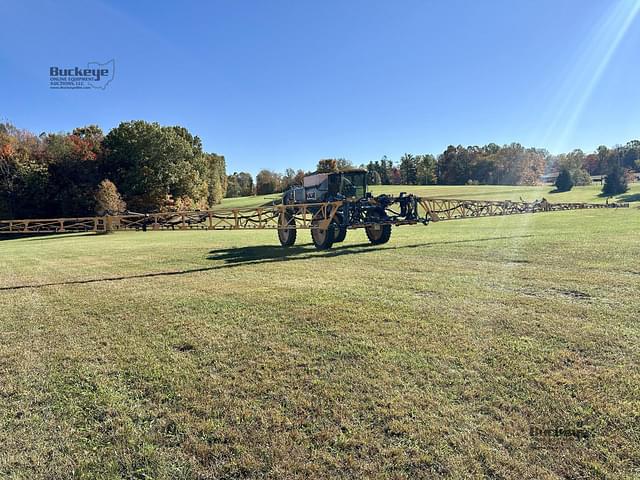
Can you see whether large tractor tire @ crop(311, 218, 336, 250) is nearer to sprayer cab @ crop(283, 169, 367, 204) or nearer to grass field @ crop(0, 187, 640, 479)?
sprayer cab @ crop(283, 169, 367, 204)

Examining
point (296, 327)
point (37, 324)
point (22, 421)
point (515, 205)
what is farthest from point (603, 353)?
point (515, 205)

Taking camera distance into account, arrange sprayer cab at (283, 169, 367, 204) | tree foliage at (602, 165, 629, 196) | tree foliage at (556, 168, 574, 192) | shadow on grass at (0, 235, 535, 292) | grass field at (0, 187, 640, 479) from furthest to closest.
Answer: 1. tree foliage at (556, 168, 574, 192)
2. tree foliage at (602, 165, 629, 196)
3. sprayer cab at (283, 169, 367, 204)
4. shadow on grass at (0, 235, 535, 292)
5. grass field at (0, 187, 640, 479)

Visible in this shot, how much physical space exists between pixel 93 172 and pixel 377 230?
37.9 metres

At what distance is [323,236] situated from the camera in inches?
490

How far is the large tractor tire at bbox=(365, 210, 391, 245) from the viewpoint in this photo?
1280 centimetres

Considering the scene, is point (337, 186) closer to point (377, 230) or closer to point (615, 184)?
point (377, 230)

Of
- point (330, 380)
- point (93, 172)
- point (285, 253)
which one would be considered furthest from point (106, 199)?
point (330, 380)

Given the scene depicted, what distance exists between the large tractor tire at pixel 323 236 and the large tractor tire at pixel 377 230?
1.25 metres

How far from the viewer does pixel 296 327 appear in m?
4.80

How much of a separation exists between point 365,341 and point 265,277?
4134 millimetres

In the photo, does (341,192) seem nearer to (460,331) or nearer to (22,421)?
(460,331)

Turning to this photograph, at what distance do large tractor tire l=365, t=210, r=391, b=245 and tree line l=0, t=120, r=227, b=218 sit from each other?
2918 centimetres

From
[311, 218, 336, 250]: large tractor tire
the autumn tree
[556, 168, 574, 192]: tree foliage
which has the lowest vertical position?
[311, 218, 336, 250]: large tractor tire

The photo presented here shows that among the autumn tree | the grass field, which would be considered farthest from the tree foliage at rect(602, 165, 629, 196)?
the autumn tree
